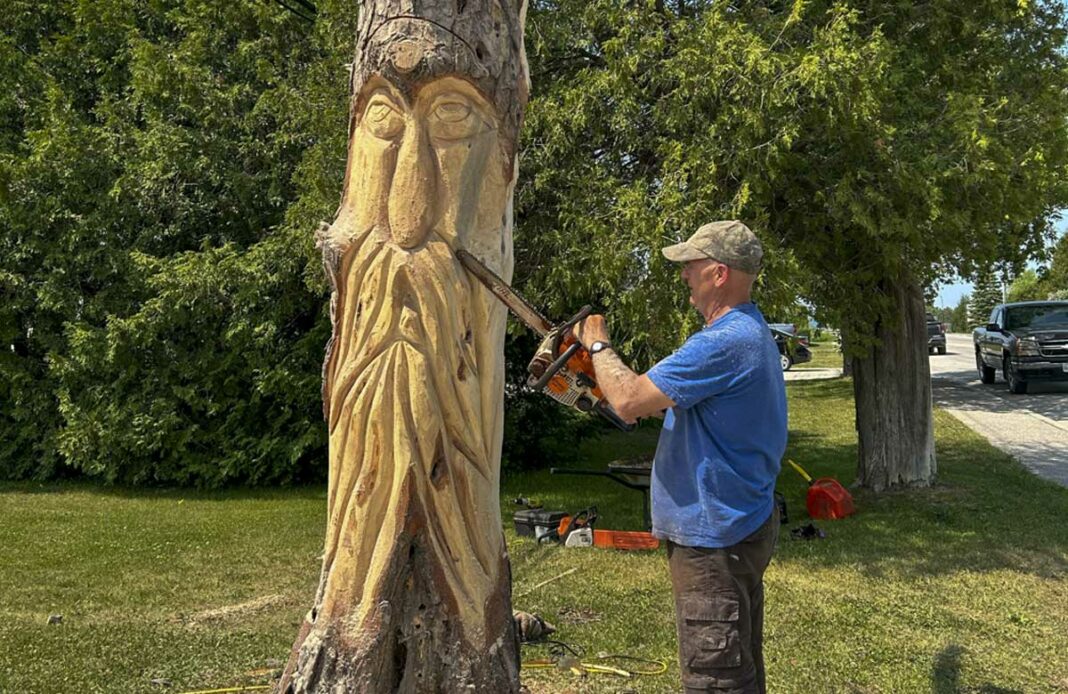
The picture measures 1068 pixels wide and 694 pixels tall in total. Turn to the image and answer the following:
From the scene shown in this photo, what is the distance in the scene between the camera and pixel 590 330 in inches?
108

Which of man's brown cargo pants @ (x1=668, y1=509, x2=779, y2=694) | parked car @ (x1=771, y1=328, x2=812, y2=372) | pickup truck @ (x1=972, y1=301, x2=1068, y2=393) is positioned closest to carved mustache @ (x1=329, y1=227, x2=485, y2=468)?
man's brown cargo pants @ (x1=668, y1=509, x2=779, y2=694)

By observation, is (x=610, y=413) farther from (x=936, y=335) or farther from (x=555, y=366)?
(x=936, y=335)

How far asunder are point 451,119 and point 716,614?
1879 mm

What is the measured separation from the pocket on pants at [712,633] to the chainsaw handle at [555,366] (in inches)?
30.7

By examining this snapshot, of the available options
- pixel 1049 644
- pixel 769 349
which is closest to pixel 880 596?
pixel 1049 644

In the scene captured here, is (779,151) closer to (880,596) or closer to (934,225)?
(934,225)

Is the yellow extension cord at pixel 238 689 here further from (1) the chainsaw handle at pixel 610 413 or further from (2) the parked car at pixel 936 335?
(2) the parked car at pixel 936 335

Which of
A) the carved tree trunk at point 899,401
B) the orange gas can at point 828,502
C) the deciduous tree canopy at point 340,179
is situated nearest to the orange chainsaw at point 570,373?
the deciduous tree canopy at point 340,179

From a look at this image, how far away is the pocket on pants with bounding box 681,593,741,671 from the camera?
2.60 metres

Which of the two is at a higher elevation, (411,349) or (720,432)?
(411,349)

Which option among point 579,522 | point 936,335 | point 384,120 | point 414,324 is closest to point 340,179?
point 579,522

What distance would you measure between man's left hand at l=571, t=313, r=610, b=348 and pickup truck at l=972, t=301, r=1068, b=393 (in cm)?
1537

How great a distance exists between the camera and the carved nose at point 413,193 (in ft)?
10.1

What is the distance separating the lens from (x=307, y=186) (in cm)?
718
